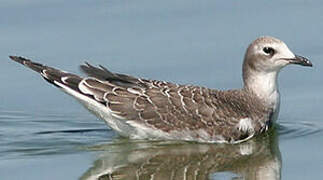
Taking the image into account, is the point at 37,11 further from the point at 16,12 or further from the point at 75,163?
the point at 75,163

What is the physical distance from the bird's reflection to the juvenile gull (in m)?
0.16

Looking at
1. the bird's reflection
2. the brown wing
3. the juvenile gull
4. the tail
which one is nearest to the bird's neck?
the juvenile gull

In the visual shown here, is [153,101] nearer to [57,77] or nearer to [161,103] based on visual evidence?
[161,103]

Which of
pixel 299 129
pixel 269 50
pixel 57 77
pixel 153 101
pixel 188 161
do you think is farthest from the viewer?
pixel 299 129

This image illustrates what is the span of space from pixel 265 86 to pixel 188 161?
1795mm

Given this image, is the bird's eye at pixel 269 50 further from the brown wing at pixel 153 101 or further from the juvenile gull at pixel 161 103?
the brown wing at pixel 153 101

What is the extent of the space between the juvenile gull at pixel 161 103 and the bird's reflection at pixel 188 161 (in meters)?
0.16

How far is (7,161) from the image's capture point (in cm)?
1535

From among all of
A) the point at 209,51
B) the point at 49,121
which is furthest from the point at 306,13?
the point at 49,121

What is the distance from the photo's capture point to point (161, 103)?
1609cm

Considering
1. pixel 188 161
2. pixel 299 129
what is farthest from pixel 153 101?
pixel 299 129

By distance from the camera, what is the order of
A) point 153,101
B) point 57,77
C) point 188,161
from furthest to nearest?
point 153,101 < point 57,77 < point 188,161

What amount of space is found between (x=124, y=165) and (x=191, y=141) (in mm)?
1254

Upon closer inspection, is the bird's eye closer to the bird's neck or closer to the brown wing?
the bird's neck
